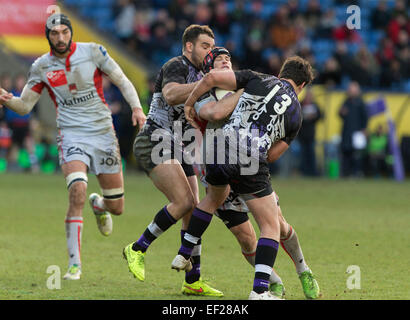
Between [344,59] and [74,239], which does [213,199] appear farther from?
[344,59]

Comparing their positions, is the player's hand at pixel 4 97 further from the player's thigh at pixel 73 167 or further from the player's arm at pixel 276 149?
the player's arm at pixel 276 149

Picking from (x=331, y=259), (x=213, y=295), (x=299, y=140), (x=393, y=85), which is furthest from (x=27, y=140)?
(x=213, y=295)

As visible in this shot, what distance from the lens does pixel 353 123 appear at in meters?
20.9

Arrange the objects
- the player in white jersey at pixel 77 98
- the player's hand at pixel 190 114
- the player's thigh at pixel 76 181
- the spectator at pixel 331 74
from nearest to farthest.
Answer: the player's hand at pixel 190 114 < the player's thigh at pixel 76 181 < the player in white jersey at pixel 77 98 < the spectator at pixel 331 74

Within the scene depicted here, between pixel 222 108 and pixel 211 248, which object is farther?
pixel 211 248

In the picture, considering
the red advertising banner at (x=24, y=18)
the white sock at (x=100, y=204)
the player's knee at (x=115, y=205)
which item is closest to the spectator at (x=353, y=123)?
the red advertising banner at (x=24, y=18)

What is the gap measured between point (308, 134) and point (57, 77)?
13311mm

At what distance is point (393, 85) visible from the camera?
75.9ft

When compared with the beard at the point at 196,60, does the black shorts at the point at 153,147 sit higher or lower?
lower

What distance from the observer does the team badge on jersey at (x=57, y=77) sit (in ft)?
28.6

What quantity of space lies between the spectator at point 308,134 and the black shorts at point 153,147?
532 inches

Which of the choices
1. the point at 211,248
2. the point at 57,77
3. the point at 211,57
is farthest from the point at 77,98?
the point at 211,248

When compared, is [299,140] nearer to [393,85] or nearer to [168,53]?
[393,85]
